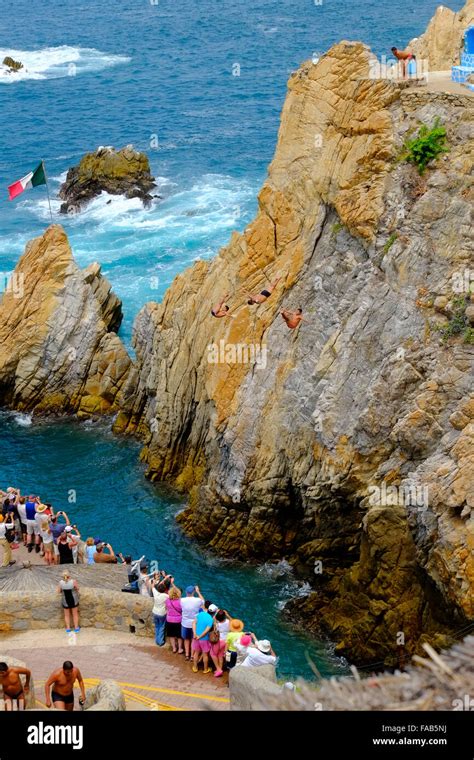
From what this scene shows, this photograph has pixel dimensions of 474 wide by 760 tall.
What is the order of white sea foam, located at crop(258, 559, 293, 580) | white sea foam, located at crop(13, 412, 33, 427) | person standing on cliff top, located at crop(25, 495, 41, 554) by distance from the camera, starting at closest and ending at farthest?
person standing on cliff top, located at crop(25, 495, 41, 554), white sea foam, located at crop(258, 559, 293, 580), white sea foam, located at crop(13, 412, 33, 427)

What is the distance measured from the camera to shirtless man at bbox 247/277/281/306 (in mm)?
39375

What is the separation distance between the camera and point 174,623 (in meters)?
26.4

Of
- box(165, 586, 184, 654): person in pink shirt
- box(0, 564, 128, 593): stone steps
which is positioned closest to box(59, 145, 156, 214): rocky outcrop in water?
box(0, 564, 128, 593): stone steps

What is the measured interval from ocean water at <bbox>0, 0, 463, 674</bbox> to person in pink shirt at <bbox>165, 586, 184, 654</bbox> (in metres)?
7.76

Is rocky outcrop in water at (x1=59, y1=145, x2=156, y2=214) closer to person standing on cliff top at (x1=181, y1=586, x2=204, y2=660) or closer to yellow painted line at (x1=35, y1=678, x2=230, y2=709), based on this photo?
person standing on cliff top at (x1=181, y1=586, x2=204, y2=660)

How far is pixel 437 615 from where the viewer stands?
31719 mm

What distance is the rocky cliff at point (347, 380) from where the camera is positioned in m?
33.2

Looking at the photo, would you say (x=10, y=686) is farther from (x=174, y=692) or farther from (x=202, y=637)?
(x=202, y=637)

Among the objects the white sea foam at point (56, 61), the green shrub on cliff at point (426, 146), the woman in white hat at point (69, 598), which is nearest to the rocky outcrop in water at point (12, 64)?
the white sea foam at point (56, 61)

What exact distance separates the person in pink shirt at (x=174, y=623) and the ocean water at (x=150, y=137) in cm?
776

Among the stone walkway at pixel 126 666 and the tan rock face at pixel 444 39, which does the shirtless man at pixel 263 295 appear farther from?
the stone walkway at pixel 126 666

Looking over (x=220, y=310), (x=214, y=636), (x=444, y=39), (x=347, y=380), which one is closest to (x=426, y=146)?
(x=347, y=380)
